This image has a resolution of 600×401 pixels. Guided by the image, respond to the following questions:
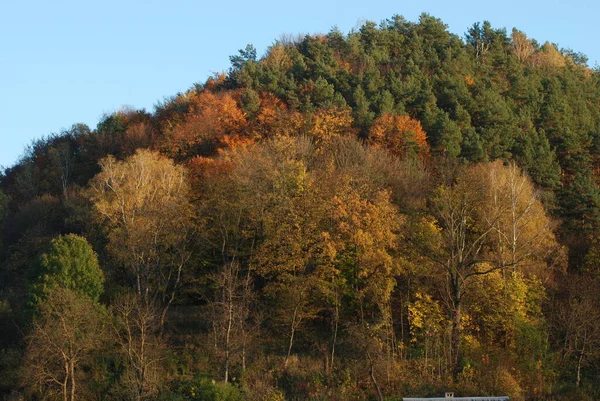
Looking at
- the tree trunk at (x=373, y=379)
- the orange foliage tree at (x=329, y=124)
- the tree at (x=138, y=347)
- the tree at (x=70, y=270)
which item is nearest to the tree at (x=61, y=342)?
the tree at (x=70, y=270)

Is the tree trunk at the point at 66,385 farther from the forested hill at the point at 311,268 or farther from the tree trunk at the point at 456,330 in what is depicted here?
the tree trunk at the point at 456,330

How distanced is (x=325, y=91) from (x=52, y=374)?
3225cm

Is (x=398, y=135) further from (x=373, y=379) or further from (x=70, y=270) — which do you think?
(x=70, y=270)

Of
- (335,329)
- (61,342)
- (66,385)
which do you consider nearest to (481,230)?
(335,329)

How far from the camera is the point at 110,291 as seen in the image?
3831 centimetres

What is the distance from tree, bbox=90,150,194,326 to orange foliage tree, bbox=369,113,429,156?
14.9 meters

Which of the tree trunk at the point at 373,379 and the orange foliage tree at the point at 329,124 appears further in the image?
the orange foliage tree at the point at 329,124

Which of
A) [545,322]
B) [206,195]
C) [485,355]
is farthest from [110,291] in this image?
[545,322]

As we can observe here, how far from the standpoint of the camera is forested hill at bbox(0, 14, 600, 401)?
107 feet

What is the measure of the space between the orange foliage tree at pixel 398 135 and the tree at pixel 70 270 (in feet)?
73.5

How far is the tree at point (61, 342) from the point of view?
30734 millimetres

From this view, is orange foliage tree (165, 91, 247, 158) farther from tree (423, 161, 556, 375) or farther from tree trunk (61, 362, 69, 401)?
tree trunk (61, 362, 69, 401)

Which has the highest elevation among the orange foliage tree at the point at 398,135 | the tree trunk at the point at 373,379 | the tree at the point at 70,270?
the orange foliage tree at the point at 398,135

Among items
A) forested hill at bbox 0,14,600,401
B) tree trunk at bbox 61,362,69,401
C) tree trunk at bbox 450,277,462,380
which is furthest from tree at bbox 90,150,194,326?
tree trunk at bbox 450,277,462,380
